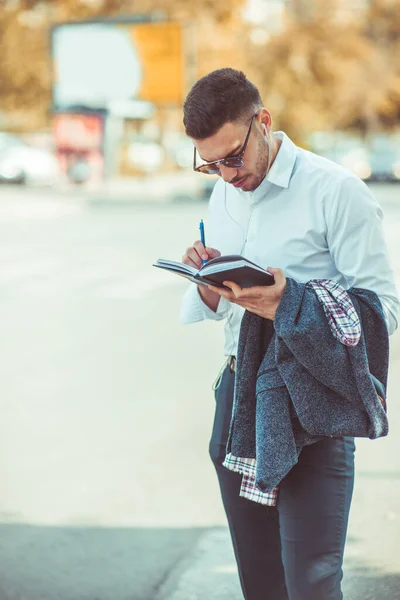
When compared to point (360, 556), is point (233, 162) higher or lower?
higher

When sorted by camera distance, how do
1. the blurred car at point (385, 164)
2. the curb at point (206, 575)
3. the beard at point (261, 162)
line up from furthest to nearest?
the blurred car at point (385, 164)
the curb at point (206, 575)
the beard at point (261, 162)

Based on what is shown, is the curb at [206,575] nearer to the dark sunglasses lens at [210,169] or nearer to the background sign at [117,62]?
the dark sunglasses lens at [210,169]

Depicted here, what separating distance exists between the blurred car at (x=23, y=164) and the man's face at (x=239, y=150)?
29972 mm

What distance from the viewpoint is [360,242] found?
7.29 feet

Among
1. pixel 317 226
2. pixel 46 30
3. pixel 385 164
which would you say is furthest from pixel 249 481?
pixel 46 30

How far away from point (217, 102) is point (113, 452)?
129 inches

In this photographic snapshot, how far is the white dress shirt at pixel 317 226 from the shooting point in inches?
87.9

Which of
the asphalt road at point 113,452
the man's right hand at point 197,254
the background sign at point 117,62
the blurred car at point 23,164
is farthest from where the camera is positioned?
the blurred car at point 23,164

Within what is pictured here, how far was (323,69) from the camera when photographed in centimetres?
4381

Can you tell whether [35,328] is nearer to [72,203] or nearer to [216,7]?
[72,203]

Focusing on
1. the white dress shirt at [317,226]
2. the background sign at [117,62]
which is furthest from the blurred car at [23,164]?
the white dress shirt at [317,226]

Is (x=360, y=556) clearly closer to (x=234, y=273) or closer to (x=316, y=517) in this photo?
(x=316, y=517)

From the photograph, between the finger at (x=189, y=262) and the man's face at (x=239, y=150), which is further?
the finger at (x=189, y=262)

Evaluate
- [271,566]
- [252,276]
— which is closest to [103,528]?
[271,566]
